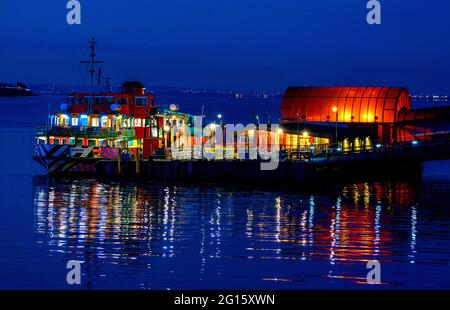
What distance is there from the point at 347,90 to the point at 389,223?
3722cm

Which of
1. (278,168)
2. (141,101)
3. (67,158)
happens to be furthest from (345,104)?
(67,158)

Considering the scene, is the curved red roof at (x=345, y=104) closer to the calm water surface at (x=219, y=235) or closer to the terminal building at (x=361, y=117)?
the terminal building at (x=361, y=117)

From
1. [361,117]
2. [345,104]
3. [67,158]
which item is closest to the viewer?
[67,158]

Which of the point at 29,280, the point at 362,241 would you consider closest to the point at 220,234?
the point at 362,241

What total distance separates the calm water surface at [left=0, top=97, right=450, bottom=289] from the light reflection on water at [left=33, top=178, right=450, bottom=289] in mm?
53

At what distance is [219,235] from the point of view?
4306 centimetres

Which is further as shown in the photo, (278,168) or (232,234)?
(278,168)

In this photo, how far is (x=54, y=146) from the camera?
68.6m

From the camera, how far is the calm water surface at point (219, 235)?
34.3 m

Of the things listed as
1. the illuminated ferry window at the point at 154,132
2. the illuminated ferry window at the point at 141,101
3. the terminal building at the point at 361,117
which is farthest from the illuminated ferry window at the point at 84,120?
the terminal building at the point at 361,117

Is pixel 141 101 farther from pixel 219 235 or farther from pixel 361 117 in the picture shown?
pixel 219 235

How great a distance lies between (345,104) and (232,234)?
134 ft

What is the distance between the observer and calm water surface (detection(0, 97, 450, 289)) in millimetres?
34312
